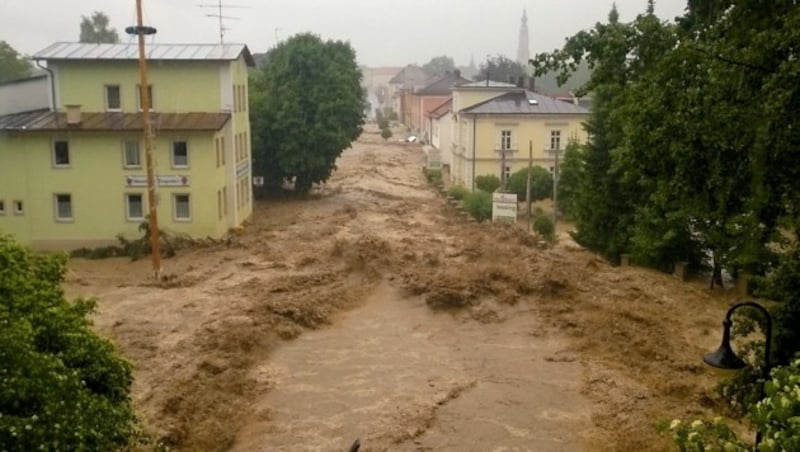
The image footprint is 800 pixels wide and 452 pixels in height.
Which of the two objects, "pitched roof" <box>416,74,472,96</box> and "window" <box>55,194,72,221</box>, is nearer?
"window" <box>55,194,72,221</box>

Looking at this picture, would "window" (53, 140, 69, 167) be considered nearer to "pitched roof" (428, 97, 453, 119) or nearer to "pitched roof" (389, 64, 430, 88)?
"pitched roof" (428, 97, 453, 119)

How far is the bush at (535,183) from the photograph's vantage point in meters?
43.4

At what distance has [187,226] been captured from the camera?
32.4 m

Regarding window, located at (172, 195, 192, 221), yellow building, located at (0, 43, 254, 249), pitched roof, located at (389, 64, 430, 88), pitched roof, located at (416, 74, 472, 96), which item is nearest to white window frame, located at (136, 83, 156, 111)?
yellow building, located at (0, 43, 254, 249)

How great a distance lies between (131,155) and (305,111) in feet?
39.7

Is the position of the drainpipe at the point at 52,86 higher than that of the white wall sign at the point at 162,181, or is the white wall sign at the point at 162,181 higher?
the drainpipe at the point at 52,86

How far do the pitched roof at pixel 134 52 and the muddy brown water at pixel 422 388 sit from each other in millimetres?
16474

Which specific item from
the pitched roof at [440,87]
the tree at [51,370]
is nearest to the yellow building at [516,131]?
the tree at [51,370]

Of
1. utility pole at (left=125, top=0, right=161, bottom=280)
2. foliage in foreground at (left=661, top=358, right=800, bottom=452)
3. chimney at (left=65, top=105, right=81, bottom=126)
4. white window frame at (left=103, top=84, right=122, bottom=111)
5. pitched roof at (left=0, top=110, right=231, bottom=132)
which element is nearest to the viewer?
foliage in foreground at (left=661, top=358, right=800, bottom=452)

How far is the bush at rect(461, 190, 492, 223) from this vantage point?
37544 millimetres

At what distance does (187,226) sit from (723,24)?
25685mm

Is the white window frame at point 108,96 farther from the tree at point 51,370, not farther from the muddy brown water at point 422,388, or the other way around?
the tree at point 51,370

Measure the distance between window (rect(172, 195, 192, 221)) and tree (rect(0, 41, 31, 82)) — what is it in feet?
120

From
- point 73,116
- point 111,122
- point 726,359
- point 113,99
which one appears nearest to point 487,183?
point 113,99
